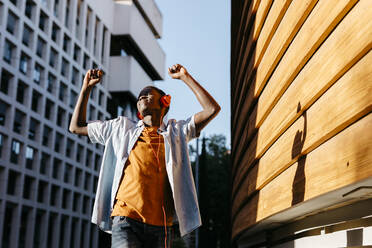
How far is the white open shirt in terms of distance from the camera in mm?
3058

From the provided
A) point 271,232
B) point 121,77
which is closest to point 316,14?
point 271,232

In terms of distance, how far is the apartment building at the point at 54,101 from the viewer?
96.8ft

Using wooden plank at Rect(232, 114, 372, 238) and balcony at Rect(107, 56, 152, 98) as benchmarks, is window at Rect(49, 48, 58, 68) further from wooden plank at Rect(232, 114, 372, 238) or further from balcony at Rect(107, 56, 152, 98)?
wooden plank at Rect(232, 114, 372, 238)

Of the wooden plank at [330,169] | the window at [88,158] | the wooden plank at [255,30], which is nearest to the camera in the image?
the wooden plank at [330,169]

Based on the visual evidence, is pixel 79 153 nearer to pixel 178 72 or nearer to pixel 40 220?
pixel 40 220

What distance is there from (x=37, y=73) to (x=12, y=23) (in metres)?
3.78

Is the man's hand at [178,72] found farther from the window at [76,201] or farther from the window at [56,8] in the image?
the window at [76,201]

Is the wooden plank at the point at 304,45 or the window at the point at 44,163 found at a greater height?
the window at the point at 44,163

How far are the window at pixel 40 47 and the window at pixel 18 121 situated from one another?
14.7 ft

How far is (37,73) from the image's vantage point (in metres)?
33.1

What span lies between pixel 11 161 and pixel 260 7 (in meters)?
27.0

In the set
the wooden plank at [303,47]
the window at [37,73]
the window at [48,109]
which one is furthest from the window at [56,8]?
the wooden plank at [303,47]

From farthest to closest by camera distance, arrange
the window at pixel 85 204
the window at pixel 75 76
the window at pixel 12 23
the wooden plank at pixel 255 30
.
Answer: the window at pixel 85 204, the window at pixel 75 76, the window at pixel 12 23, the wooden plank at pixel 255 30

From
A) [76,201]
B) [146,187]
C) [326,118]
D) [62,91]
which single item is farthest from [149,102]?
[76,201]
